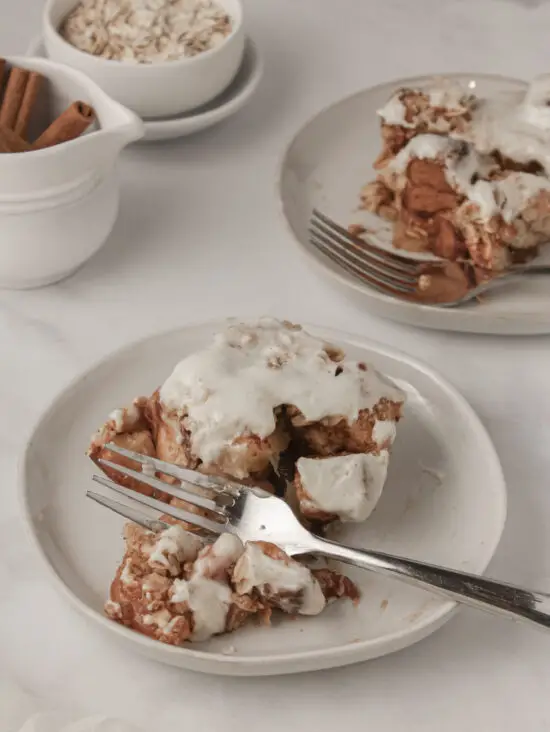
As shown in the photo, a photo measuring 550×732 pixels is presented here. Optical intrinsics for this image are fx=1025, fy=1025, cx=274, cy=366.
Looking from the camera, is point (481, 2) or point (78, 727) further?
point (481, 2)

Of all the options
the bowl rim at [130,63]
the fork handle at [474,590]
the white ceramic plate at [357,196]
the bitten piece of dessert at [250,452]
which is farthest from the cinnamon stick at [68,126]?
the fork handle at [474,590]

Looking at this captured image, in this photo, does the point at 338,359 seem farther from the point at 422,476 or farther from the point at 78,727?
the point at 78,727

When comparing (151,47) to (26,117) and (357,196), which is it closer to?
(26,117)

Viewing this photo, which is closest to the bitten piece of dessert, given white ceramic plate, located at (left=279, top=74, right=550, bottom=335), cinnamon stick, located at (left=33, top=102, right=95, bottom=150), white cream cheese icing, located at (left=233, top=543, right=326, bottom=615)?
white cream cheese icing, located at (left=233, top=543, right=326, bottom=615)

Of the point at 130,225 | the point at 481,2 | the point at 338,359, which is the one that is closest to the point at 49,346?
the point at 130,225

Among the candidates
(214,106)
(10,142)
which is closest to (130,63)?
(214,106)

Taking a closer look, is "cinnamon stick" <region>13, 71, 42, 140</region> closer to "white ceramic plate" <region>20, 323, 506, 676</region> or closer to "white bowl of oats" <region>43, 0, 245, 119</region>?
"white bowl of oats" <region>43, 0, 245, 119</region>
